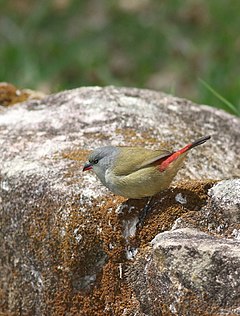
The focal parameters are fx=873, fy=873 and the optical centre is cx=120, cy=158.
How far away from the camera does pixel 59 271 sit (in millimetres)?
4188

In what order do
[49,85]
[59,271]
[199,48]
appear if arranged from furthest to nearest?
[199,48], [49,85], [59,271]

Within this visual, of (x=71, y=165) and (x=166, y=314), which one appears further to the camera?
(x=71, y=165)

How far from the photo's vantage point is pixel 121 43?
9.75 m

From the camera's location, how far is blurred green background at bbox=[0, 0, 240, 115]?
887cm

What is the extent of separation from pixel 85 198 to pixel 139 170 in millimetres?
302

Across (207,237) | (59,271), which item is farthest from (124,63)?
(207,237)

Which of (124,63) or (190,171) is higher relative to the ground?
(190,171)

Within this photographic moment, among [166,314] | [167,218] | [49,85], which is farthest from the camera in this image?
[49,85]

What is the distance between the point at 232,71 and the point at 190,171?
14.1 ft

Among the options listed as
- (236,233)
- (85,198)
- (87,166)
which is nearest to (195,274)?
(236,233)

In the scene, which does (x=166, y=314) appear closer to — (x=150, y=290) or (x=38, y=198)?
(x=150, y=290)

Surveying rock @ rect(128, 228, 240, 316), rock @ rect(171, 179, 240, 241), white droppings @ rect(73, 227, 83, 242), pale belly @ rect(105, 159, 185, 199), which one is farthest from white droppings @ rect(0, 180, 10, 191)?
rock @ rect(128, 228, 240, 316)

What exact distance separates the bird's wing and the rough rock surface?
6.0 inches

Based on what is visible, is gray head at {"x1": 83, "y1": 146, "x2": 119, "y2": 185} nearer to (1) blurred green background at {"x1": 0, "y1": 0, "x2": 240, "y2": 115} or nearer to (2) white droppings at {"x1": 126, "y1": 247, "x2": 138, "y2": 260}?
(2) white droppings at {"x1": 126, "y1": 247, "x2": 138, "y2": 260}
